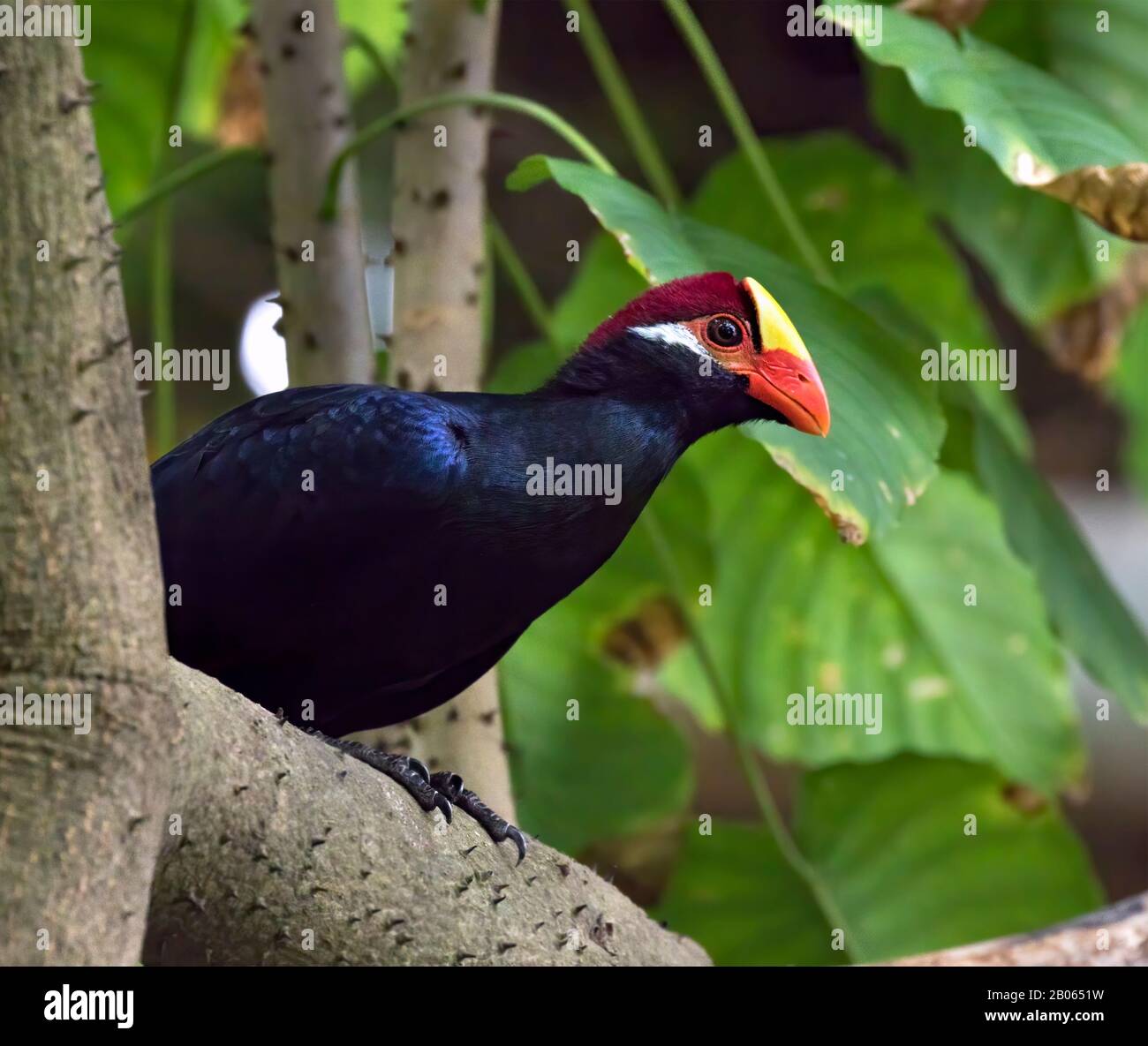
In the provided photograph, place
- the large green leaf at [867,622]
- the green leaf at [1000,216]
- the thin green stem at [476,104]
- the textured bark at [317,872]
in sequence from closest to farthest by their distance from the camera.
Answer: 1. the textured bark at [317,872]
2. the thin green stem at [476,104]
3. the green leaf at [1000,216]
4. the large green leaf at [867,622]

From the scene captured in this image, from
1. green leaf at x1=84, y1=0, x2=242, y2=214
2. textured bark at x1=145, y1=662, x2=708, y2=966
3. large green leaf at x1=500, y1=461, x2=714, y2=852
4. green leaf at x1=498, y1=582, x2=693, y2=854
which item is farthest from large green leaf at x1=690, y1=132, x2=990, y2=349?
textured bark at x1=145, y1=662, x2=708, y2=966

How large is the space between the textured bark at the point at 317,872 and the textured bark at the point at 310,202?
2.64 ft

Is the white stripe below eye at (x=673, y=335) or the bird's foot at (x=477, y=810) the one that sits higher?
the white stripe below eye at (x=673, y=335)

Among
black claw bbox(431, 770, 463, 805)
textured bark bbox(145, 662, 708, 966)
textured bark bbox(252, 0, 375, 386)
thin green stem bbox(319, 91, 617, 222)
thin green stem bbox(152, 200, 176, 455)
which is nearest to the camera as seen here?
Result: textured bark bbox(145, 662, 708, 966)

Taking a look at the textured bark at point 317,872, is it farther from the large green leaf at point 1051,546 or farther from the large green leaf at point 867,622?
the large green leaf at point 867,622

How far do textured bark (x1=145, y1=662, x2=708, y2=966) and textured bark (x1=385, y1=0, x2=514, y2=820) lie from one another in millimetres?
426

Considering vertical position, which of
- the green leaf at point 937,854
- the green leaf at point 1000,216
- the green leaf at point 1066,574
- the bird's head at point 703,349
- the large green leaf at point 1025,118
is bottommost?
the green leaf at point 937,854

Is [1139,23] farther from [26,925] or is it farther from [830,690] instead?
[26,925]

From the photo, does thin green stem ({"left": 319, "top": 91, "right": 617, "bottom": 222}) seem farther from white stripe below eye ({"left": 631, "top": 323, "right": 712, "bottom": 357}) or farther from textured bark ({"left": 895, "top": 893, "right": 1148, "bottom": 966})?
textured bark ({"left": 895, "top": 893, "right": 1148, "bottom": 966})

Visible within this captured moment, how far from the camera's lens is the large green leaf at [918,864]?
8.20 feet

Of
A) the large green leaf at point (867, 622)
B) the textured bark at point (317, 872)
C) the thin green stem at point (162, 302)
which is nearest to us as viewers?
the textured bark at point (317, 872)

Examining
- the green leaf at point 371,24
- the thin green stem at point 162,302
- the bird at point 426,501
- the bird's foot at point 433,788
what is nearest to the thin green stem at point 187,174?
the thin green stem at point 162,302

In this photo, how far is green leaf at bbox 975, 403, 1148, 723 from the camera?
7.17ft
